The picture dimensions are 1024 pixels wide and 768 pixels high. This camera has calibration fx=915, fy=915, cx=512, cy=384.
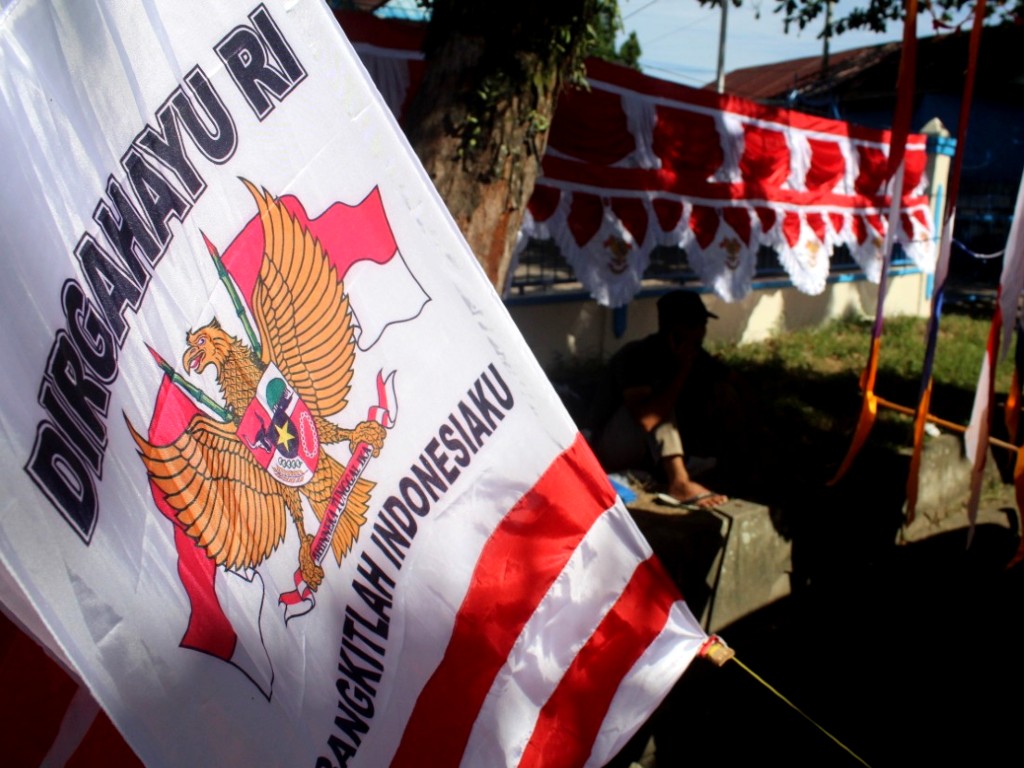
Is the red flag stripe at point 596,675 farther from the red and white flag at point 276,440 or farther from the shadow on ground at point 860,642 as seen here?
the shadow on ground at point 860,642

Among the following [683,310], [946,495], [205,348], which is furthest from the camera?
[946,495]

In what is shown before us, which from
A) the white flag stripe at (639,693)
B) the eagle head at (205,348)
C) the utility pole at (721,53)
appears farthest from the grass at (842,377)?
the utility pole at (721,53)

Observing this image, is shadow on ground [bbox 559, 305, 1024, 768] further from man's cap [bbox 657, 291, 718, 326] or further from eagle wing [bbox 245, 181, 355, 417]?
eagle wing [bbox 245, 181, 355, 417]

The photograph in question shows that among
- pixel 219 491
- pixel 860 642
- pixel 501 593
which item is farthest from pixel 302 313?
Result: pixel 860 642

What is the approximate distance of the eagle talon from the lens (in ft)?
4.23

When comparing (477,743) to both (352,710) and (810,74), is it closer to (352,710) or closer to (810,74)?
(352,710)

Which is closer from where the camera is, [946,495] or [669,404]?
[669,404]

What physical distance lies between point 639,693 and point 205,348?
914 millimetres

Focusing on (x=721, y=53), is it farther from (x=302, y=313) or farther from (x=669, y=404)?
(x=302, y=313)

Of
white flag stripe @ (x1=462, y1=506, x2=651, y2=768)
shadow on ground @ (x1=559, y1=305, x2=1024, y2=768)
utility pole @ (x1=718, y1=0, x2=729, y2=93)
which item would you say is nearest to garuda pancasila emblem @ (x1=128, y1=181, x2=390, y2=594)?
white flag stripe @ (x1=462, y1=506, x2=651, y2=768)

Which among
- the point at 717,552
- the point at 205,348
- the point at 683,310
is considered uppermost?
the point at 205,348

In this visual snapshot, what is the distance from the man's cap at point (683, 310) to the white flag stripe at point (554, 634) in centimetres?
257

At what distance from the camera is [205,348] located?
1189 mm

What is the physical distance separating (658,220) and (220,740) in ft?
17.4
